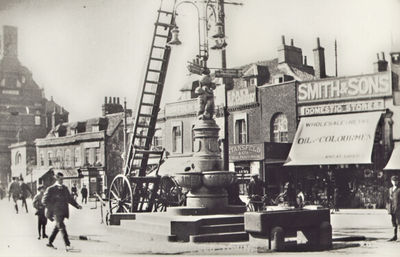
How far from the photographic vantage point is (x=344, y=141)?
86.2ft

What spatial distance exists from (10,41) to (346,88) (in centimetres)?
1734

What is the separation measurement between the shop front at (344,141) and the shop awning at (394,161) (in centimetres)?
53

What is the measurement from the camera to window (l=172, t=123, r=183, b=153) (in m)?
36.0

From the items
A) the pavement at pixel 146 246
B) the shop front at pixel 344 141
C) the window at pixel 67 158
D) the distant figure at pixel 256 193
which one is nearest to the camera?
the pavement at pixel 146 246

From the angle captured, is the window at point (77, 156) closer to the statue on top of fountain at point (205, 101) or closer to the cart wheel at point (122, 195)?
the cart wheel at point (122, 195)

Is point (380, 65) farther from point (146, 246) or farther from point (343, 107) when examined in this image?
point (146, 246)

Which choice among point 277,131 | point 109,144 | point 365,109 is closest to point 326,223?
point 365,109

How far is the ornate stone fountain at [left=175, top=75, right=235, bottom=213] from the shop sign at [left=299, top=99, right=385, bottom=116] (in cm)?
1336

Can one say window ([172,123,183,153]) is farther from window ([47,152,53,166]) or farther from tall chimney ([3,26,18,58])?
tall chimney ([3,26,18,58])

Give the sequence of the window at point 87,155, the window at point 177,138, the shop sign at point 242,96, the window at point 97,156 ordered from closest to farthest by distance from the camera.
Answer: the shop sign at point 242,96 → the window at point 177,138 → the window at point 97,156 → the window at point 87,155

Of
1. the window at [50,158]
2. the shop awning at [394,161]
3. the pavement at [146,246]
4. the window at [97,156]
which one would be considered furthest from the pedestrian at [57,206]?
the window at [50,158]

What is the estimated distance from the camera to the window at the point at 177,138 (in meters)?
36.0

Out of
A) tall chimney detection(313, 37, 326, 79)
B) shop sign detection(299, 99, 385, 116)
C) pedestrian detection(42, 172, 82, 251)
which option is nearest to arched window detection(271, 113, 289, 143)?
shop sign detection(299, 99, 385, 116)

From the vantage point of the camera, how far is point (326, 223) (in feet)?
39.9
